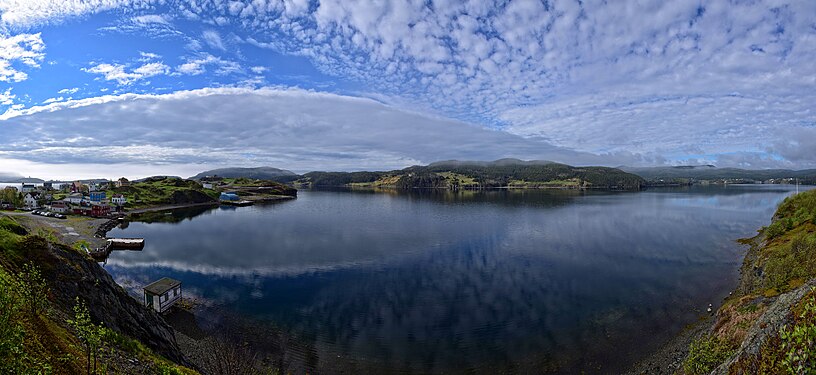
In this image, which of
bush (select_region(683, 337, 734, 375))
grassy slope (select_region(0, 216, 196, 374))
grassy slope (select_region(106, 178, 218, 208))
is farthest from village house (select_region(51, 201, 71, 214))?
bush (select_region(683, 337, 734, 375))

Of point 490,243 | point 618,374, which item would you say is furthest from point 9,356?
point 490,243

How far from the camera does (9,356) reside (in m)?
6.51

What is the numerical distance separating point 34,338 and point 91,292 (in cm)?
940

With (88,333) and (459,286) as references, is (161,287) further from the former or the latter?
(459,286)

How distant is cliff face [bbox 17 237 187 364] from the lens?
15.8m

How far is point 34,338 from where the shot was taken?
9281mm

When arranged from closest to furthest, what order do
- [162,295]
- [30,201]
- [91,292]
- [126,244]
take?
[91,292] < [162,295] < [126,244] < [30,201]

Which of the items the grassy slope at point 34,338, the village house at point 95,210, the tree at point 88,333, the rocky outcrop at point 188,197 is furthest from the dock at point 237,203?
the tree at point 88,333

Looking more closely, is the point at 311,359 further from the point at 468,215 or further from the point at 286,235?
the point at 468,215

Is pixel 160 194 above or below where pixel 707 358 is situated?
above

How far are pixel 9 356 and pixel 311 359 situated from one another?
823 inches

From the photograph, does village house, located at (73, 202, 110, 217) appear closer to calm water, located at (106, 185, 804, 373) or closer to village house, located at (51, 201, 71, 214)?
village house, located at (51, 201, 71, 214)

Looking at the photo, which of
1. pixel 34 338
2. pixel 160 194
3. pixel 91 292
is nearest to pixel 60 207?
pixel 160 194

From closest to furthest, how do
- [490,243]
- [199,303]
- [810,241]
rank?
[810,241]
[199,303]
[490,243]
